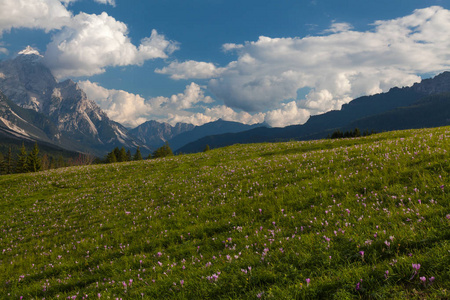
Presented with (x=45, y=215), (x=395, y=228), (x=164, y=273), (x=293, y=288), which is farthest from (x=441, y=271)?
(x=45, y=215)

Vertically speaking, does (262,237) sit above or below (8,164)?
above

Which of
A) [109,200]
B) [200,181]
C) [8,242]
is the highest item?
[200,181]

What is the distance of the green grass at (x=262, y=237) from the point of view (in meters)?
4.31

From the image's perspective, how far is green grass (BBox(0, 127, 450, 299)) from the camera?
431 centimetres

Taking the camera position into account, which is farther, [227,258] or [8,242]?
[8,242]

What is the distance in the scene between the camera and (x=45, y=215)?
16.0 m

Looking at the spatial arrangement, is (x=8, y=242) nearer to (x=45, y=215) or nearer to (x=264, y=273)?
(x=45, y=215)

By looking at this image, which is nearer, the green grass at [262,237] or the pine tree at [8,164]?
the green grass at [262,237]

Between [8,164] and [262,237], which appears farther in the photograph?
[8,164]

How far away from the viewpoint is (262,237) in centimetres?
683

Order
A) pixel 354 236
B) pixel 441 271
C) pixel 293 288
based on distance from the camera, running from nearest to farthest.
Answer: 1. pixel 441 271
2. pixel 293 288
3. pixel 354 236

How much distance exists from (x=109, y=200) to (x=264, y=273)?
1474 centimetres

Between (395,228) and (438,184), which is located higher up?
(438,184)

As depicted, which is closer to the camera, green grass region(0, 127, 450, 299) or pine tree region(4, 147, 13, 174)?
green grass region(0, 127, 450, 299)
